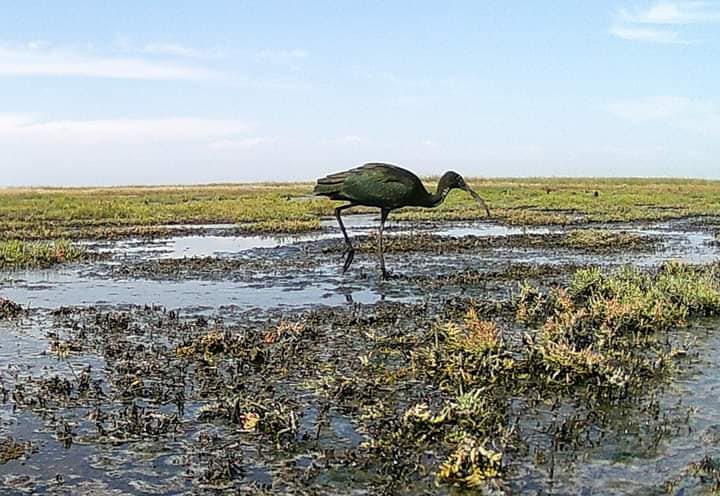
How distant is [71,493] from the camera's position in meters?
5.36

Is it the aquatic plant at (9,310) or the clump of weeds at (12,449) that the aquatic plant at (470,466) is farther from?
the aquatic plant at (9,310)

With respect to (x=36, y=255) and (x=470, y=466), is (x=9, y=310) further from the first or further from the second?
(x=470, y=466)

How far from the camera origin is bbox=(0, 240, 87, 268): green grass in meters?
18.4

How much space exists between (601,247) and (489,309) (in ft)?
33.8

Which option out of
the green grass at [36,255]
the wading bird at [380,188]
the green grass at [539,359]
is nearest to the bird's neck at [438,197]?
the wading bird at [380,188]

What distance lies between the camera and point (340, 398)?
7.32 m

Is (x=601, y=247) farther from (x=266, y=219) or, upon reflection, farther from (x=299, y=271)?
(x=266, y=219)

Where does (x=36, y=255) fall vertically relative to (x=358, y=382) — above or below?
above

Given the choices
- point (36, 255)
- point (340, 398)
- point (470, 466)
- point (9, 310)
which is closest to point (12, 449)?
point (340, 398)

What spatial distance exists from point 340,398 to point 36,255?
13748 mm

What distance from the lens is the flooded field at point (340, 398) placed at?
5574mm

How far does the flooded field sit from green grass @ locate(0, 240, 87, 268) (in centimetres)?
467

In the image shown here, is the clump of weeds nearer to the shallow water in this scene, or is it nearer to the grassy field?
the shallow water

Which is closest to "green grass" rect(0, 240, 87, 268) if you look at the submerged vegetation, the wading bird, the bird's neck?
the wading bird
